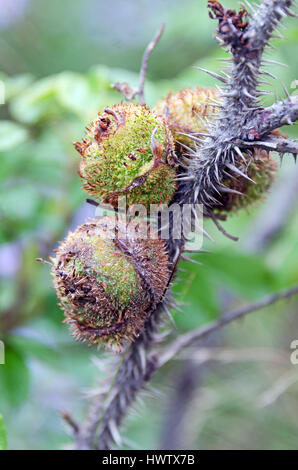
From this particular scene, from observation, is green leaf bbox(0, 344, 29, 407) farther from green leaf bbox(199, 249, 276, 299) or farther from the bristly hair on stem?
green leaf bbox(199, 249, 276, 299)

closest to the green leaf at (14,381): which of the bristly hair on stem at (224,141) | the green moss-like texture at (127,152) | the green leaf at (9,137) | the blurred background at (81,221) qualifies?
the blurred background at (81,221)

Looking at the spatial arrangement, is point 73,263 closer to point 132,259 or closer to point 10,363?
point 132,259

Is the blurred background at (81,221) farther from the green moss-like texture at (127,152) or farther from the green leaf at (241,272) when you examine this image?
the green moss-like texture at (127,152)

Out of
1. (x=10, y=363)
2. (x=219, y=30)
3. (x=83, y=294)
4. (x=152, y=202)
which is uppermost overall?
(x=219, y=30)

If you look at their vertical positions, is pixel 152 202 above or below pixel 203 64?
below

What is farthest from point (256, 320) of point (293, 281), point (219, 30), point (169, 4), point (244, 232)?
point (219, 30)

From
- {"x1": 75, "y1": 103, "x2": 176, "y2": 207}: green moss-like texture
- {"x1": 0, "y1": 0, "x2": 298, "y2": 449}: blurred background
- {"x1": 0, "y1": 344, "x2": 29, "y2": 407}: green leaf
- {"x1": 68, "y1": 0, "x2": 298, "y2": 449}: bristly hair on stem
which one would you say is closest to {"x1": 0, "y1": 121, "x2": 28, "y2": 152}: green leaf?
{"x1": 0, "y1": 0, "x2": 298, "y2": 449}: blurred background

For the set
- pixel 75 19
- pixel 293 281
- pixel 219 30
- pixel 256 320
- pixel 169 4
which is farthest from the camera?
pixel 75 19

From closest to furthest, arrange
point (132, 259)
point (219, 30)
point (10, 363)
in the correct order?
point (219, 30)
point (132, 259)
point (10, 363)
